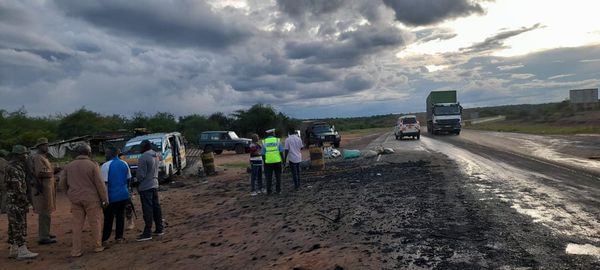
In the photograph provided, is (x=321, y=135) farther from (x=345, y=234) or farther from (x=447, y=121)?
(x=345, y=234)

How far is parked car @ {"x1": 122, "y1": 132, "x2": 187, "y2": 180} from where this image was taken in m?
18.2

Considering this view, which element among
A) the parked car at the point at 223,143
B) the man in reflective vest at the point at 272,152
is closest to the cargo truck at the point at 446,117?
the parked car at the point at 223,143

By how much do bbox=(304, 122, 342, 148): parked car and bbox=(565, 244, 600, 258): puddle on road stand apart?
27431 millimetres

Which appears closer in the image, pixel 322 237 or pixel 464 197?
pixel 322 237

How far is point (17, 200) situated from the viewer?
8312mm

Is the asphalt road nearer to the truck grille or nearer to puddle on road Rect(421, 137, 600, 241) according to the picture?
puddle on road Rect(421, 137, 600, 241)

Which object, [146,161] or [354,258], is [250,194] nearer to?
[146,161]

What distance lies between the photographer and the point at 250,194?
1351 centimetres

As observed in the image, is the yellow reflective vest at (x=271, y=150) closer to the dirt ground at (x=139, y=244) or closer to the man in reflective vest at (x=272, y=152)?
the man in reflective vest at (x=272, y=152)

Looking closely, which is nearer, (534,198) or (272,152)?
(534,198)

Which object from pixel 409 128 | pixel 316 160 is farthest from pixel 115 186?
pixel 409 128

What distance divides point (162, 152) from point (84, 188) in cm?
1083

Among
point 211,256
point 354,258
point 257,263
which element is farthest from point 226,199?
point 354,258

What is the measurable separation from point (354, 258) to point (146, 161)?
4692mm
